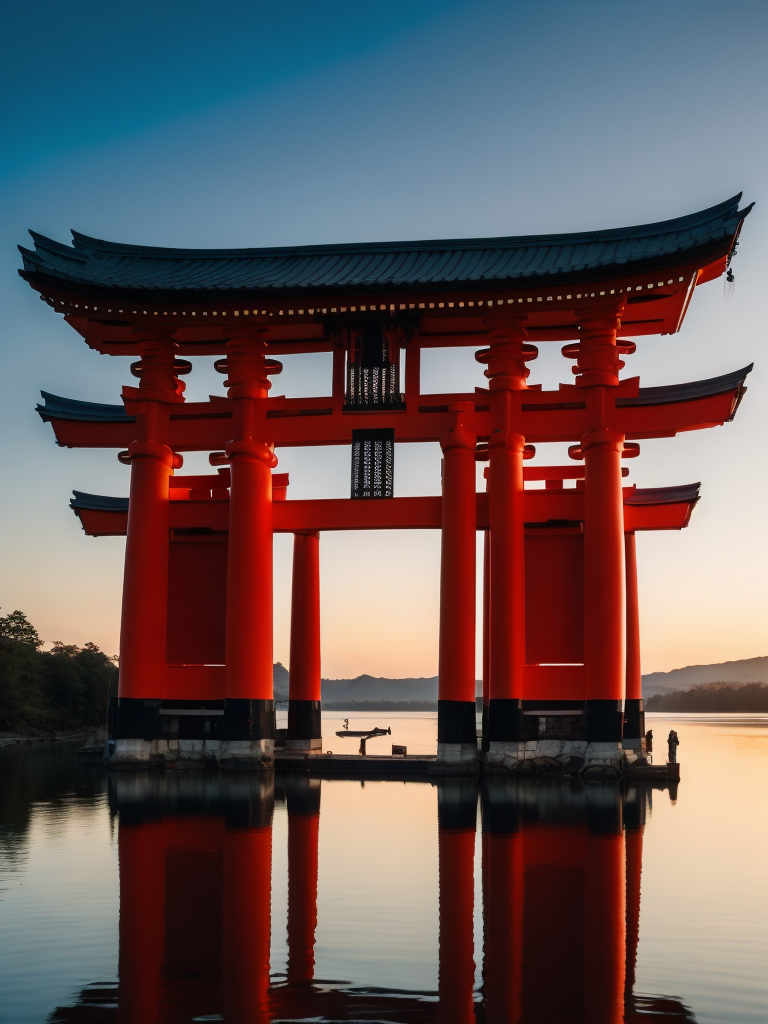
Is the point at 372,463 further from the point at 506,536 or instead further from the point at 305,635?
the point at 305,635

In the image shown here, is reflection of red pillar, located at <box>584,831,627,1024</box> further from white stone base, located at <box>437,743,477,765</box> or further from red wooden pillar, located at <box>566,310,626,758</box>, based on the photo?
white stone base, located at <box>437,743,477,765</box>

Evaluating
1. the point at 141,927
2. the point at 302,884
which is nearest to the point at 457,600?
the point at 302,884

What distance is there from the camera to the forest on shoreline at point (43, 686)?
2156 inches

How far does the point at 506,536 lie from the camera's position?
77.4 feet

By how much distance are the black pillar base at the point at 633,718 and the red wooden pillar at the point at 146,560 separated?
1133 cm

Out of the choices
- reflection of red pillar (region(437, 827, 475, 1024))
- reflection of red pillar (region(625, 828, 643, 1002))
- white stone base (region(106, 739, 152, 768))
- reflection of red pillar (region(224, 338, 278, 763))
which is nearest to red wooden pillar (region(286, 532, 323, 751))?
reflection of red pillar (region(224, 338, 278, 763))

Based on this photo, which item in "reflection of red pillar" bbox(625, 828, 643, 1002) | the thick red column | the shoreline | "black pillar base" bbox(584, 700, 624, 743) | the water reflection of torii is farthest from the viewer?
the shoreline

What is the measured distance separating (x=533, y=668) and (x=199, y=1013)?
17358 millimetres

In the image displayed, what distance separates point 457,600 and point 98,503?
36.5ft

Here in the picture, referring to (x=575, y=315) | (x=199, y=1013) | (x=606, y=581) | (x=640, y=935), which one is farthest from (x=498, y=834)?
(x=575, y=315)

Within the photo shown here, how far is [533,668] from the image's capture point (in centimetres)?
2350

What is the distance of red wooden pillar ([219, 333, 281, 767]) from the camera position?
2398 centimetres

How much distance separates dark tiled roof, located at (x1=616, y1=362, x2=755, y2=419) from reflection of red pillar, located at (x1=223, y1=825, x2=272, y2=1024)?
47.0 feet

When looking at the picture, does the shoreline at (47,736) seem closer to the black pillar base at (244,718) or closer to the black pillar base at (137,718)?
the black pillar base at (137,718)
